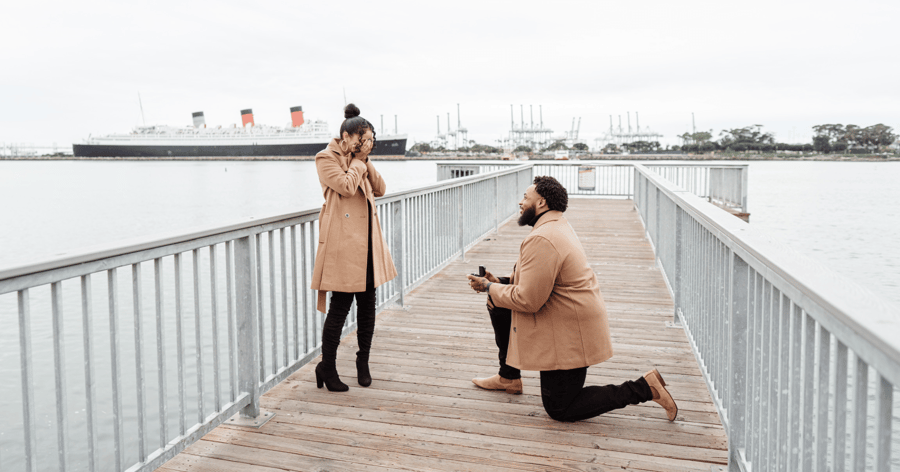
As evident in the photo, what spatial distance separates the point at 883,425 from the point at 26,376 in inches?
91.5

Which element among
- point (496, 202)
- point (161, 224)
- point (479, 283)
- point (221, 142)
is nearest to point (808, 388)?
point (479, 283)

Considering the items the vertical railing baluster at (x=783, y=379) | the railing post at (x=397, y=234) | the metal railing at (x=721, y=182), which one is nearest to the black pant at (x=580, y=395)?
the vertical railing baluster at (x=783, y=379)

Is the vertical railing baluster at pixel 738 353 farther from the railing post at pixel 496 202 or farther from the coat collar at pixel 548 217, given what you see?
the railing post at pixel 496 202

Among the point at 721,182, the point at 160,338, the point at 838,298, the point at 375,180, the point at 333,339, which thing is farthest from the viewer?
the point at 721,182

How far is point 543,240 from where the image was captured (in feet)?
9.97

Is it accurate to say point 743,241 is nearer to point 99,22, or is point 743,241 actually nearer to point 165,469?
point 165,469

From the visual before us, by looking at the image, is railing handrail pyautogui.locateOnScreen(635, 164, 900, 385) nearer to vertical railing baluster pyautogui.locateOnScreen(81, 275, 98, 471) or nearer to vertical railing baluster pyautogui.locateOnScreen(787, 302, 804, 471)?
vertical railing baluster pyautogui.locateOnScreen(787, 302, 804, 471)

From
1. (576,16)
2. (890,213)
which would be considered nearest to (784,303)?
(890,213)

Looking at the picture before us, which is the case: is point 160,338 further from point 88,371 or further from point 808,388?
point 808,388

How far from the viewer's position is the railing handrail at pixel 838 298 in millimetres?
1147

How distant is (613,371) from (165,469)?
8.89ft

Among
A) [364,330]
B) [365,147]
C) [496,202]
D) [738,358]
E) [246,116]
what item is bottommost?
[364,330]

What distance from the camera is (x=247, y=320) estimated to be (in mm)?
3254

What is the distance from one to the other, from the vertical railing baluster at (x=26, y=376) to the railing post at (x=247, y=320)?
3.90 ft
